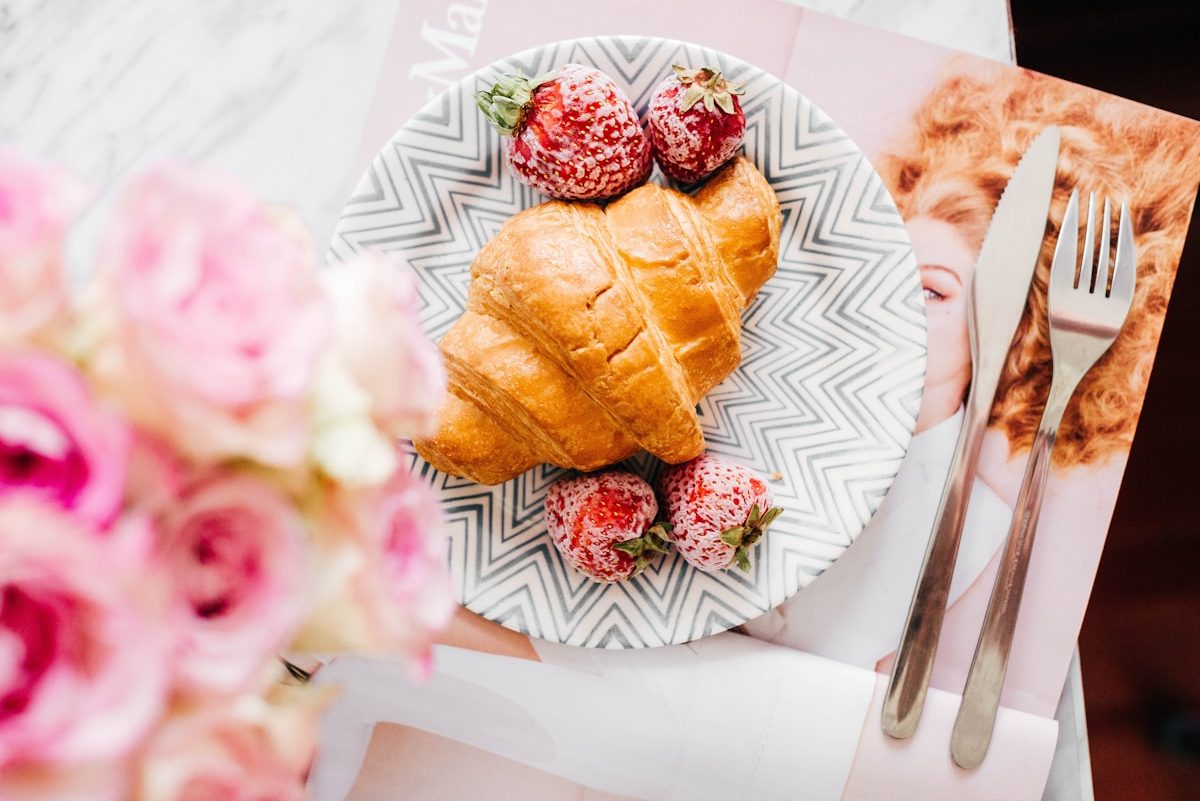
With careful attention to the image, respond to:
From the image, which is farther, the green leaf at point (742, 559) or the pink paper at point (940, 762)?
the pink paper at point (940, 762)

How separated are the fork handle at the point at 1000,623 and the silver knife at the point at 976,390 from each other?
0.06 m

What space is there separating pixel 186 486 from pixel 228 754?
110 mm

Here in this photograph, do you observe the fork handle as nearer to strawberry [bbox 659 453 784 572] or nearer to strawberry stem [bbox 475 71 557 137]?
strawberry [bbox 659 453 784 572]

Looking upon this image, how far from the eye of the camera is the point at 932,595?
0.96 m

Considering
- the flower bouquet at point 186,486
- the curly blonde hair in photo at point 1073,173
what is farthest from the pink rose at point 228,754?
the curly blonde hair in photo at point 1073,173

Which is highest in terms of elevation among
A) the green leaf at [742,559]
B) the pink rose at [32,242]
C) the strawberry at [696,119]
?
the strawberry at [696,119]

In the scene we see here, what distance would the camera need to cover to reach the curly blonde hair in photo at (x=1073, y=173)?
1.01 metres

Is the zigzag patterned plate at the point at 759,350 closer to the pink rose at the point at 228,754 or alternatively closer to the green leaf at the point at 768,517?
the green leaf at the point at 768,517

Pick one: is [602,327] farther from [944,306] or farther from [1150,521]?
[1150,521]

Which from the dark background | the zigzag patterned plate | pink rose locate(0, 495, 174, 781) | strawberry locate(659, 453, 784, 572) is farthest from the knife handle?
pink rose locate(0, 495, 174, 781)

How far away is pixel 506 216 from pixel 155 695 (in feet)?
2.35

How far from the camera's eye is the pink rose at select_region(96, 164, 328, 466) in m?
0.31

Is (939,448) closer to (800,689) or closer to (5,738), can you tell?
(800,689)

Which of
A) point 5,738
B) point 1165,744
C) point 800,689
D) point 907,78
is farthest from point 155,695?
point 1165,744
